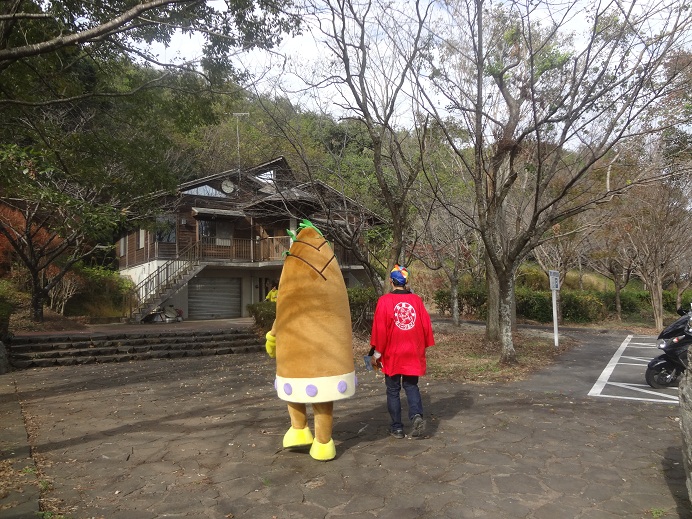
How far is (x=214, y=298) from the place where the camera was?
25.1 metres

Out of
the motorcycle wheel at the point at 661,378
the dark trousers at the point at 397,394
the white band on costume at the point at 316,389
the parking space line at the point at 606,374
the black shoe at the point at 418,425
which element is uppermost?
the white band on costume at the point at 316,389

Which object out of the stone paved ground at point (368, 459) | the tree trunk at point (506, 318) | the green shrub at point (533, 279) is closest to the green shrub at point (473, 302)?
the green shrub at point (533, 279)

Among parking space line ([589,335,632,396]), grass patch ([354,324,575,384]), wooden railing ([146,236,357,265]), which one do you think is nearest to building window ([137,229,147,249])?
wooden railing ([146,236,357,265])

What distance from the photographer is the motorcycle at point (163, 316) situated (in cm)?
2136

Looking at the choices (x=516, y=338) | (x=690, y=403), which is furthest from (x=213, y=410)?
(x=516, y=338)

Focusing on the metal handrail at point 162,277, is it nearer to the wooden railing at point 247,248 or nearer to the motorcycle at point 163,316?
the motorcycle at point 163,316

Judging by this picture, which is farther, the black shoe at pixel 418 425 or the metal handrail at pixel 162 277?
the metal handrail at pixel 162 277

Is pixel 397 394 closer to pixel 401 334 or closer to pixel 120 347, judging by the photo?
pixel 401 334

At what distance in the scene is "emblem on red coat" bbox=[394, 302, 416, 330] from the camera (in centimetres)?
507

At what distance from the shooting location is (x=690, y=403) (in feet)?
9.99

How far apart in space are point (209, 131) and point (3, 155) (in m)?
20.0

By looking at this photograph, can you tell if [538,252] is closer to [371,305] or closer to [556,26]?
[371,305]

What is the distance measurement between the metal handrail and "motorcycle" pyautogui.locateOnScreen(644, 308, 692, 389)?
19742 millimetres

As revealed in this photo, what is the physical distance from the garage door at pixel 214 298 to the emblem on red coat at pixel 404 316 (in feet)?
68.0
